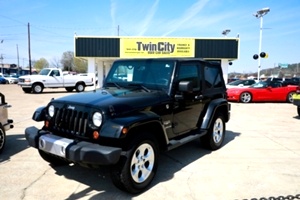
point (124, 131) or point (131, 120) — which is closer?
point (124, 131)

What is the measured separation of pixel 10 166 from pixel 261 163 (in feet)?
15.0

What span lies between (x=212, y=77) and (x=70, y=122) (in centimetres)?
336

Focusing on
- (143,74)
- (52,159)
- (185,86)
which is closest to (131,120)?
(185,86)

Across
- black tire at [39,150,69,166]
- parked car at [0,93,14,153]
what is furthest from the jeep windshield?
parked car at [0,93,14,153]

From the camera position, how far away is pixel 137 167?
3.78m

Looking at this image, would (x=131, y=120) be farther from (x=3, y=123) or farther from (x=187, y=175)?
(x=3, y=123)

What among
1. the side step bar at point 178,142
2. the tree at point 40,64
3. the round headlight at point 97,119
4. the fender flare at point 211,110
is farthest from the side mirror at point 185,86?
the tree at point 40,64

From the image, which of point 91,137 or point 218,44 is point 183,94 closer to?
point 91,137

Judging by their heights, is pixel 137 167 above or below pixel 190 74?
below

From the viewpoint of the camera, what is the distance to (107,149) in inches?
129

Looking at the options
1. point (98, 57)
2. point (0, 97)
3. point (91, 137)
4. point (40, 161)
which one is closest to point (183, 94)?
point (91, 137)

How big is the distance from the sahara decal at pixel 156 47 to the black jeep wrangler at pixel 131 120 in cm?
1823

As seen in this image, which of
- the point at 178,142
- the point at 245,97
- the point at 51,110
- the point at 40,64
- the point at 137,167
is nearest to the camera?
the point at 137,167

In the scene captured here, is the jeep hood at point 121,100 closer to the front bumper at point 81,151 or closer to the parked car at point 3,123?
the front bumper at point 81,151
